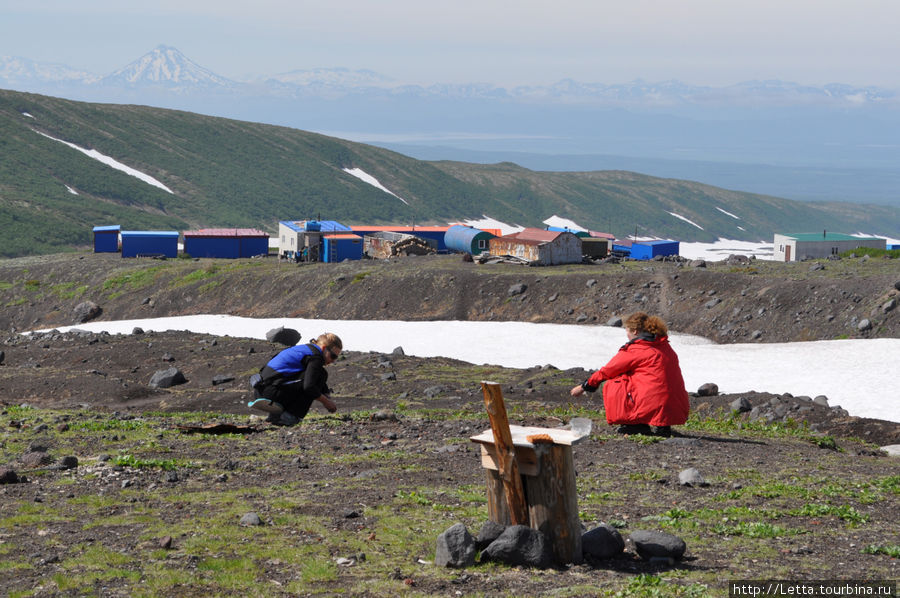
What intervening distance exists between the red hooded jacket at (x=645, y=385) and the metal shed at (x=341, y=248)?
226 ft

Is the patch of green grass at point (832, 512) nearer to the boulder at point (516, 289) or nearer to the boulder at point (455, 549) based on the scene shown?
the boulder at point (455, 549)

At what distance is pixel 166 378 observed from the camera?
106 feet

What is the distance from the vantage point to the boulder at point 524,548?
8633 mm

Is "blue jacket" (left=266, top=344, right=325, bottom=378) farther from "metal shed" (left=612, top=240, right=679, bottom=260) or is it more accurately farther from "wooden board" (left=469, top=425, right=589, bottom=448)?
"metal shed" (left=612, top=240, right=679, bottom=260)

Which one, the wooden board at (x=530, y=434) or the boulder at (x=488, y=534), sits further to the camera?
the boulder at (x=488, y=534)

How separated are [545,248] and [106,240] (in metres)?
51.5

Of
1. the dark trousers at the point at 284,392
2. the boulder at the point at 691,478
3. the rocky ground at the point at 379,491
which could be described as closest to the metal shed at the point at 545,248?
the rocky ground at the point at 379,491

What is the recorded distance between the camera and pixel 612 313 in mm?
52906

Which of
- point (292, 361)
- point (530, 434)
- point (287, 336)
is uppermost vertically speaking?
point (530, 434)

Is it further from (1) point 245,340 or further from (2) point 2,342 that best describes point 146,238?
(1) point 245,340

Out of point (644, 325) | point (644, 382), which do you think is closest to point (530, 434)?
point (644, 325)

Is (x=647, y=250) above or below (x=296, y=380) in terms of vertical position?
above

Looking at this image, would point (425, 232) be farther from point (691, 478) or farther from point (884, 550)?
point (884, 550)

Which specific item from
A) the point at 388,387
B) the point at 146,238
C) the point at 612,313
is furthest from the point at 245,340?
the point at 146,238
